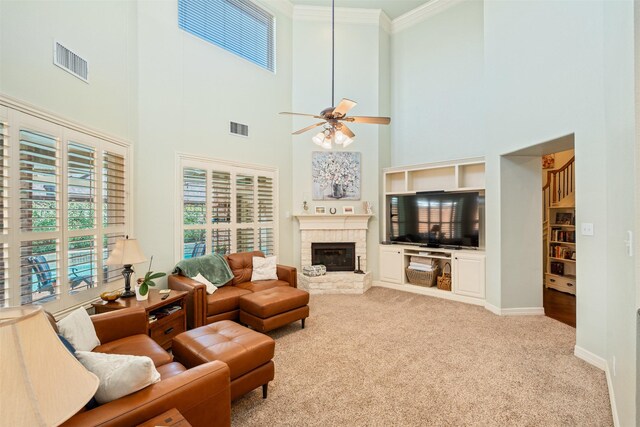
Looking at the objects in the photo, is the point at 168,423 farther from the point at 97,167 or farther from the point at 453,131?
the point at 453,131

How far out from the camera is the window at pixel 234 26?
4312 mm

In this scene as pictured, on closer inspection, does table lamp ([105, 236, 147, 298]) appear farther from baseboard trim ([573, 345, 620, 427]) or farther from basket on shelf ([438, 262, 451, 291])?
basket on shelf ([438, 262, 451, 291])

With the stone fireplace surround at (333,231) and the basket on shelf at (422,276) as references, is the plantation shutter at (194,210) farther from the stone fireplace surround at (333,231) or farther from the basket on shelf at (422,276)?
the basket on shelf at (422,276)

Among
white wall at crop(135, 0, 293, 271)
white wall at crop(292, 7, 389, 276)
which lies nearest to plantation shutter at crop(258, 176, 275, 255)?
white wall at crop(135, 0, 293, 271)

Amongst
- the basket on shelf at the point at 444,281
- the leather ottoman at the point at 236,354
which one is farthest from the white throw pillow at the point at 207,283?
the basket on shelf at the point at 444,281

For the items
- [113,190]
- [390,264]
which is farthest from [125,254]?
[390,264]

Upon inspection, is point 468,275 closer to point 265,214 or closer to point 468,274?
point 468,274

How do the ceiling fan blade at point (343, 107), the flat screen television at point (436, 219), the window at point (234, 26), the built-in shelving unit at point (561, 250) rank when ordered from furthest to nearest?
the built-in shelving unit at point (561, 250) < the flat screen television at point (436, 219) < the window at point (234, 26) < the ceiling fan blade at point (343, 107)

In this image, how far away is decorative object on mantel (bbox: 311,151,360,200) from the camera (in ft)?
18.4

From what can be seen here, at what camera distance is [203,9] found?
4457mm

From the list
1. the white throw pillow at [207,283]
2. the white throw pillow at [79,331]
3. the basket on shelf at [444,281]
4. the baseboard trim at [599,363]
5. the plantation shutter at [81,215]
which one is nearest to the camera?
the white throw pillow at [79,331]

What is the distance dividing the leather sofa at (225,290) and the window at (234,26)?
354 centimetres

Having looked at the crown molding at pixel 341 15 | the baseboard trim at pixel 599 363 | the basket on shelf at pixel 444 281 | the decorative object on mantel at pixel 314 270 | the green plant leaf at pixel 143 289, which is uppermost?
the crown molding at pixel 341 15

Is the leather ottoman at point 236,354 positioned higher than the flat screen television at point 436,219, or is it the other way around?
the flat screen television at point 436,219
